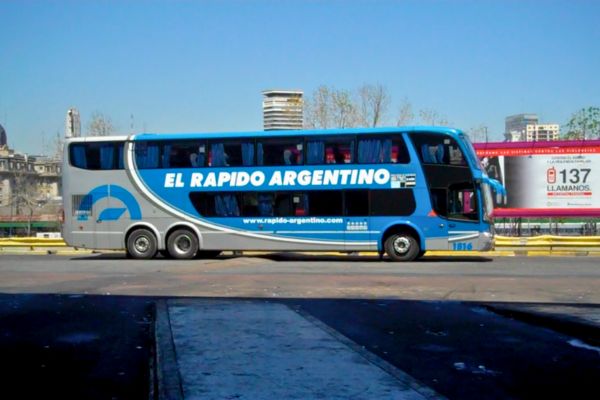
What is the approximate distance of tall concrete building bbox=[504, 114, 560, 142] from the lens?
76.1m

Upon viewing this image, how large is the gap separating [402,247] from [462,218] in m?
2.07

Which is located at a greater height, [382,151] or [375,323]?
[382,151]

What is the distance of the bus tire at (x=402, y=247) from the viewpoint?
22984 mm

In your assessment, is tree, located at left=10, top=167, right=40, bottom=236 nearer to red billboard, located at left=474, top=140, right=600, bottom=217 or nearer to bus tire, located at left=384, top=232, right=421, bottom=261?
red billboard, located at left=474, top=140, right=600, bottom=217

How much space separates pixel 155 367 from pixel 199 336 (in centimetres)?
149

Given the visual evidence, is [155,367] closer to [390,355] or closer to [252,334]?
[252,334]

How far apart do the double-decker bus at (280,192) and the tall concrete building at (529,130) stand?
28537mm

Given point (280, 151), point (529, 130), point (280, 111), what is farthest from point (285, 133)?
point (529, 130)

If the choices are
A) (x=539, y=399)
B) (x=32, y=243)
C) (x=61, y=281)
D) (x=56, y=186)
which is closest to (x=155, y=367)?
(x=539, y=399)

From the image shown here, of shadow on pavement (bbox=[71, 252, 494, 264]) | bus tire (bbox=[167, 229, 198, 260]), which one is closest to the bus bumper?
shadow on pavement (bbox=[71, 252, 494, 264])

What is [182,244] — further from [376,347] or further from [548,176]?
[548,176]

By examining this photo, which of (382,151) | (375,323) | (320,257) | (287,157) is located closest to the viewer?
(375,323)

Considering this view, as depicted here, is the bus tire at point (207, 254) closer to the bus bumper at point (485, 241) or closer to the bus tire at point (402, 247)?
the bus tire at point (402, 247)

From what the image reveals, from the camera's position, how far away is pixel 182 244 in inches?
964
